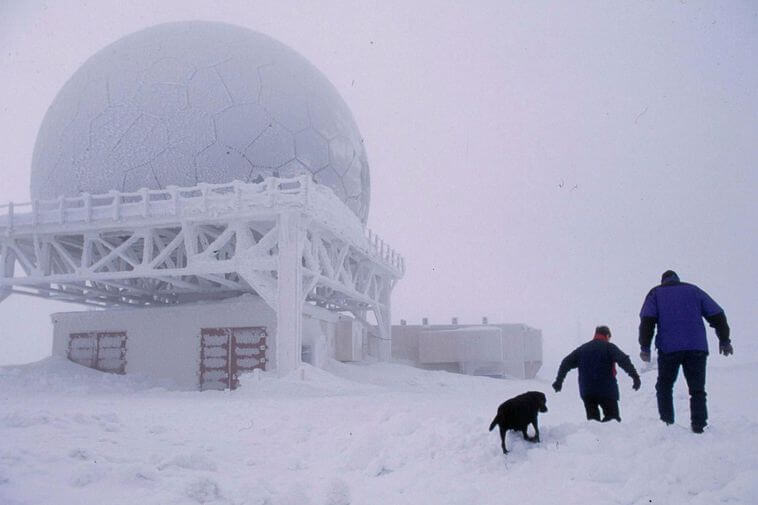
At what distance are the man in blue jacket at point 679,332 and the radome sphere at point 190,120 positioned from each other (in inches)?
553

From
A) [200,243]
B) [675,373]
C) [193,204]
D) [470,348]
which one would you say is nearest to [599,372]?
[675,373]

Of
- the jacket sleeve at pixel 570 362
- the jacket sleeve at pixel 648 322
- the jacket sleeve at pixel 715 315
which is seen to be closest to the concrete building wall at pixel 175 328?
the jacket sleeve at pixel 570 362

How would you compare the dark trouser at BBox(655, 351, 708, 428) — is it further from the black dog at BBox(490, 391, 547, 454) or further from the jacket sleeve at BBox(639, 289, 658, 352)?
the black dog at BBox(490, 391, 547, 454)

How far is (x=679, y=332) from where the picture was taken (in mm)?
6293

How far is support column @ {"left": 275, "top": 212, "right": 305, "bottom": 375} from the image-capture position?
15367mm

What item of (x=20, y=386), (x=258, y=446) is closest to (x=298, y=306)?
(x=20, y=386)

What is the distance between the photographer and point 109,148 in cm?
1930

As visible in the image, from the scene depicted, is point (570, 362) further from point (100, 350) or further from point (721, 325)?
point (100, 350)

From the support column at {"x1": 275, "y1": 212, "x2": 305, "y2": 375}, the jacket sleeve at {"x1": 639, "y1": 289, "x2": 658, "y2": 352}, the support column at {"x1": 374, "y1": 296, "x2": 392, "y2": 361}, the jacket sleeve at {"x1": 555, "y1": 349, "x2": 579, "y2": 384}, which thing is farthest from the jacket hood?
the support column at {"x1": 374, "y1": 296, "x2": 392, "y2": 361}

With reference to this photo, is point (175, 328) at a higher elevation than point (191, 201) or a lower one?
lower

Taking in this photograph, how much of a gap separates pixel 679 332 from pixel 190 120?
15777mm

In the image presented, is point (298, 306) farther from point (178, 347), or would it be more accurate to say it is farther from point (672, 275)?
point (672, 275)

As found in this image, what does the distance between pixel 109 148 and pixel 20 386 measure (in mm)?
7248

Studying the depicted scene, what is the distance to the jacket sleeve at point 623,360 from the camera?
260 inches
